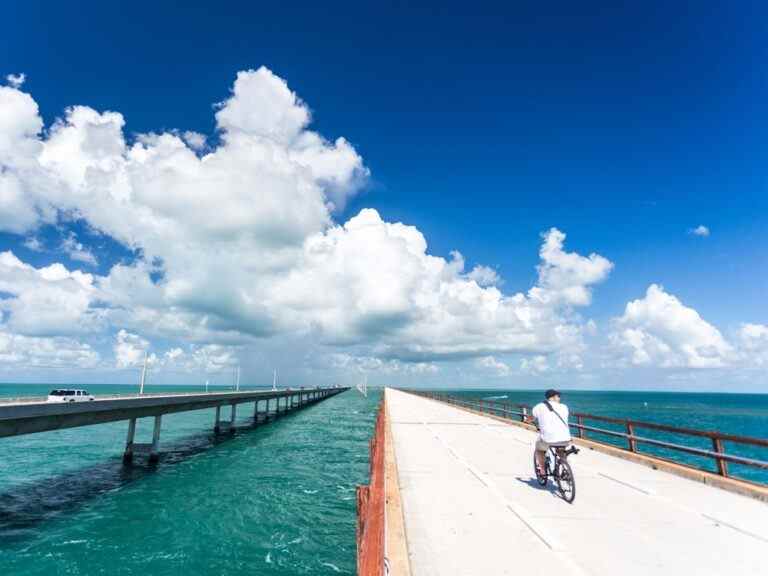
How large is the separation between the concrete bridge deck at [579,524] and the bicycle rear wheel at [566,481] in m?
0.18

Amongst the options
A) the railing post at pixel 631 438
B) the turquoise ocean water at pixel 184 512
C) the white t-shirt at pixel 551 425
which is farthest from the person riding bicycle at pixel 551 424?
the turquoise ocean water at pixel 184 512

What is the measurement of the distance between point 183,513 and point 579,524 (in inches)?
629

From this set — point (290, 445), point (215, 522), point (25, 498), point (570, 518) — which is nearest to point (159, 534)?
point (215, 522)

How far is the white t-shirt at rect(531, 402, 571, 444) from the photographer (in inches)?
371

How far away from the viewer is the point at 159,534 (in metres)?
15.2

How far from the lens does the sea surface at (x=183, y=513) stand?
12977 mm

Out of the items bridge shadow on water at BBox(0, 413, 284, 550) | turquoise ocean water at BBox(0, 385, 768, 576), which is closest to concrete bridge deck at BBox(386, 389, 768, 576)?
turquoise ocean water at BBox(0, 385, 768, 576)

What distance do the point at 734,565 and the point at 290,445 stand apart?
34883 millimetres

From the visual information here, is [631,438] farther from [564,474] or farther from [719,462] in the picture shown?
[564,474]

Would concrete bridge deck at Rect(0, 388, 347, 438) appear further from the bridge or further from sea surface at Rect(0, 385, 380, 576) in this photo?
sea surface at Rect(0, 385, 380, 576)

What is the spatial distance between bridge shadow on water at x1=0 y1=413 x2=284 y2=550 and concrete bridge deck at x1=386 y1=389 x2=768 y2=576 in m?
15.1

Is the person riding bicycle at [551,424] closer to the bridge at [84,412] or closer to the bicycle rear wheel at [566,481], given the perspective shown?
the bicycle rear wheel at [566,481]

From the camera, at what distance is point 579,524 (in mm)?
7555

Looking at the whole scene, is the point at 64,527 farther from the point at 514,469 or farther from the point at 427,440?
the point at 514,469
